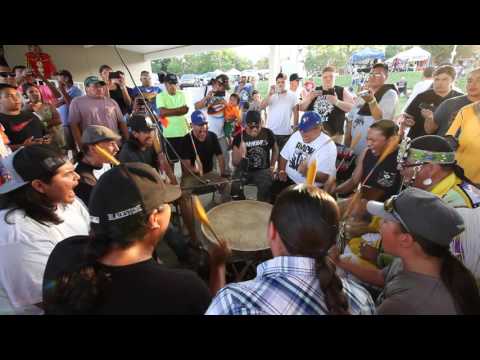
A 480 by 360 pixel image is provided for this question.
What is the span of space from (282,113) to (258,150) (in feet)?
4.20

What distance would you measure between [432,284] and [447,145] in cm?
113

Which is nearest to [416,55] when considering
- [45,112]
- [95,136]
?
A: [45,112]

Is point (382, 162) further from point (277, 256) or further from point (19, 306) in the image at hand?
point (19, 306)

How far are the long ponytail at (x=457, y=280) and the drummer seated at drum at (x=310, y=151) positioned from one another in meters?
1.85

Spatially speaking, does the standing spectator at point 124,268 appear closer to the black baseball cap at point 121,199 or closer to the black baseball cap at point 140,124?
the black baseball cap at point 121,199

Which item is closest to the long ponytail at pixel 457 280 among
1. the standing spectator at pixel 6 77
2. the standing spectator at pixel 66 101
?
the standing spectator at pixel 66 101

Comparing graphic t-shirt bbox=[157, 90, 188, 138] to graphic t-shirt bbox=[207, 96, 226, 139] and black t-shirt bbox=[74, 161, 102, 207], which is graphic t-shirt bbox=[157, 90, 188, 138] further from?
black t-shirt bbox=[74, 161, 102, 207]

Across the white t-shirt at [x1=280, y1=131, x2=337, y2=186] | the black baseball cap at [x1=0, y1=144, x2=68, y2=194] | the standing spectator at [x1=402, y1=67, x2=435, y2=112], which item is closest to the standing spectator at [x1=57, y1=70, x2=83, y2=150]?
the black baseball cap at [x1=0, y1=144, x2=68, y2=194]

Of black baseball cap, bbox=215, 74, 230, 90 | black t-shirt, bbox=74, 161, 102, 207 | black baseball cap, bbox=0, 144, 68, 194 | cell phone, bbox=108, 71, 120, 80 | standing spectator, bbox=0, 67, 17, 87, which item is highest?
standing spectator, bbox=0, 67, 17, 87

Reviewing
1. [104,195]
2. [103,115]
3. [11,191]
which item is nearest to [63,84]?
[103,115]

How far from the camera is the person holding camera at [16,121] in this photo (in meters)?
3.05

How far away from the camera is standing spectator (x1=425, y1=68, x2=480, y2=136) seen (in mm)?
2851

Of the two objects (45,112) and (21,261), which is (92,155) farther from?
(45,112)

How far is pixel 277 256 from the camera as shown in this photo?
40.6 inches
